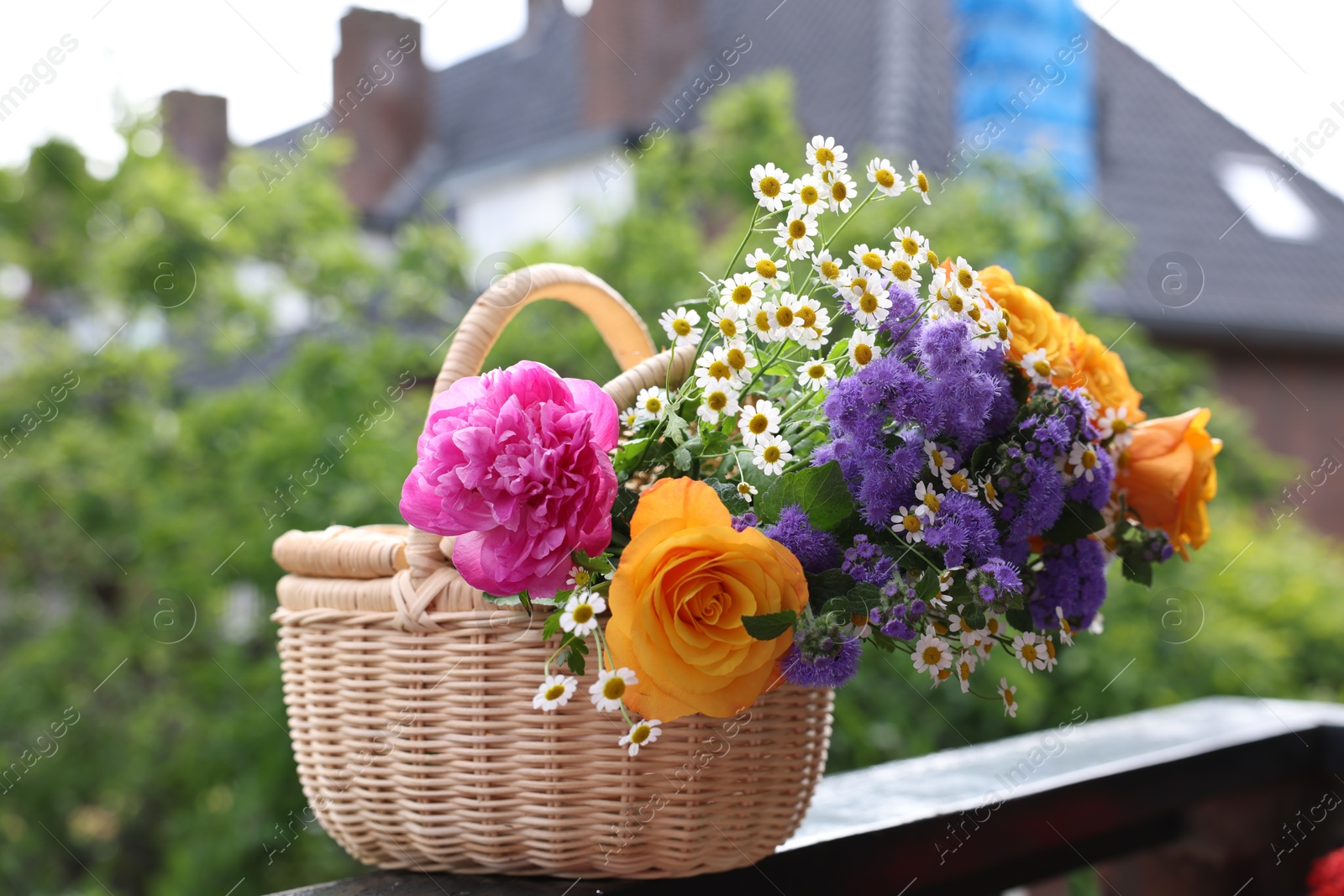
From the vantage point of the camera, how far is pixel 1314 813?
1.61m

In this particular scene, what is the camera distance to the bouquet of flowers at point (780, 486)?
675 millimetres

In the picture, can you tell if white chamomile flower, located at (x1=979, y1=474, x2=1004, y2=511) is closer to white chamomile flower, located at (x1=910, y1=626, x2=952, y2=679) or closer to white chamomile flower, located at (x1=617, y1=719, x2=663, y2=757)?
white chamomile flower, located at (x1=910, y1=626, x2=952, y2=679)

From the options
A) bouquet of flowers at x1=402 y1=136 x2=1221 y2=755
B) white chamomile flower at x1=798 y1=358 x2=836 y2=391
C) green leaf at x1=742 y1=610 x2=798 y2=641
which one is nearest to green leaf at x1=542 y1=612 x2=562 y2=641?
bouquet of flowers at x1=402 y1=136 x2=1221 y2=755

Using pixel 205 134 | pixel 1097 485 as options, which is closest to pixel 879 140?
pixel 205 134

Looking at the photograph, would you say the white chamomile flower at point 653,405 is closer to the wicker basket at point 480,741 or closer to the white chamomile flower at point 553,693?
the wicker basket at point 480,741

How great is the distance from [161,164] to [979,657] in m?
2.86

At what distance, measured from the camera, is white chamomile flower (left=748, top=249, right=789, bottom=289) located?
2.38 feet

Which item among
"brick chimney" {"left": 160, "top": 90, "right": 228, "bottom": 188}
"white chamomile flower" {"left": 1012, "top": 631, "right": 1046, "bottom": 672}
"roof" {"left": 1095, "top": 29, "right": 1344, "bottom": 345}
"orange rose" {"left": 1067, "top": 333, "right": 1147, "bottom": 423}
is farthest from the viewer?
"brick chimney" {"left": 160, "top": 90, "right": 228, "bottom": 188}

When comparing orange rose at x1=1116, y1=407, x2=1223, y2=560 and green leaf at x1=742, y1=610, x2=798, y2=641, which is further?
orange rose at x1=1116, y1=407, x2=1223, y2=560

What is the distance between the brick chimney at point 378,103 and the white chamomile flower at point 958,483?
775 centimetres

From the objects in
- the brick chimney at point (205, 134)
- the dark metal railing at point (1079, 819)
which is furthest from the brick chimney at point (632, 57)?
the dark metal railing at point (1079, 819)

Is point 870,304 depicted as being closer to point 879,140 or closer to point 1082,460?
point 1082,460

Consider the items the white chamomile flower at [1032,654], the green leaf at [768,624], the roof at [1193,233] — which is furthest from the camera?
the roof at [1193,233]

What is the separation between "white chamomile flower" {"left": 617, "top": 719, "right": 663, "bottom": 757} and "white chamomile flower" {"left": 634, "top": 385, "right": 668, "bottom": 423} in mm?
208
